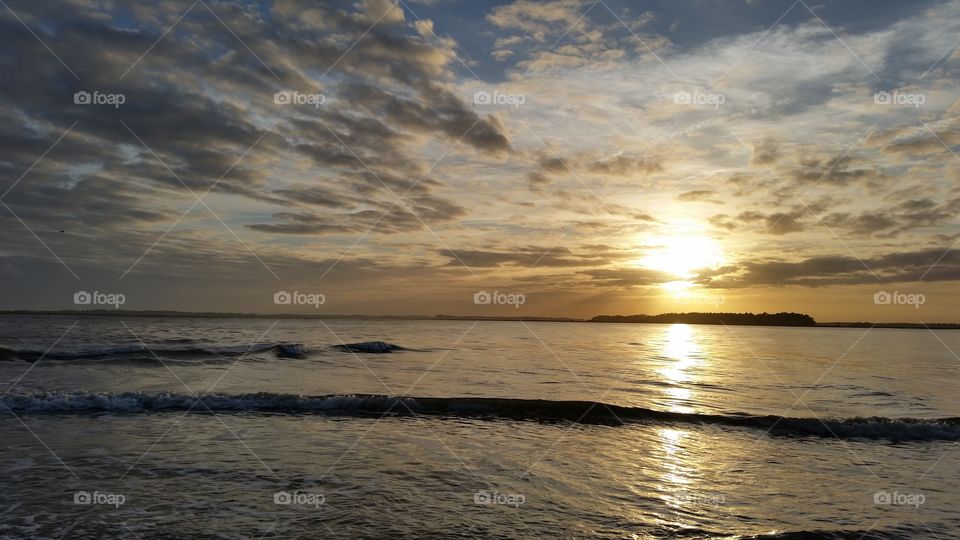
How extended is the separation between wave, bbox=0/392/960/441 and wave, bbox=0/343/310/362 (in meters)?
20.1

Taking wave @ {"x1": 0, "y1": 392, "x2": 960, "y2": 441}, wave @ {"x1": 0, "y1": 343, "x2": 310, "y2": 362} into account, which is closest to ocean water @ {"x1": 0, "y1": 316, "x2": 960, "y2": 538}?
wave @ {"x1": 0, "y1": 392, "x2": 960, "y2": 441}

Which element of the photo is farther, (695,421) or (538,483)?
(695,421)

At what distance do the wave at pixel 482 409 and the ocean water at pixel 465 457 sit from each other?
13 centimetres

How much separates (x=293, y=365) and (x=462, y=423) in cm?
2302

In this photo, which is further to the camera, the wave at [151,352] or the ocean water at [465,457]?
the wave at [151,352]

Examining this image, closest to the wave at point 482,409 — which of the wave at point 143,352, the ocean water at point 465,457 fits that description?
the ocean water at point 465,457

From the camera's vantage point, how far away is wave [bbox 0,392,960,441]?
20812mm

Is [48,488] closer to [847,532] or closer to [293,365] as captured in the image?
[847,532]

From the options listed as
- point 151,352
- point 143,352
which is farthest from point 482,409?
point 151,352

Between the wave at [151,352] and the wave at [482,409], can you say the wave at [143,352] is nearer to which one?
the wave at [151,352]

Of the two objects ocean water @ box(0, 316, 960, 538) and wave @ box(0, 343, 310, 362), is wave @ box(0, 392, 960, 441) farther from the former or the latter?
wave @ box(0, 343, 310, 362)

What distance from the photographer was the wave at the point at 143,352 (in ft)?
128

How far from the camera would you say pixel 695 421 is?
861 inches

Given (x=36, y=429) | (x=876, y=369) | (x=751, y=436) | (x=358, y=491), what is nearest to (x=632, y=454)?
(x=751, y=436)
